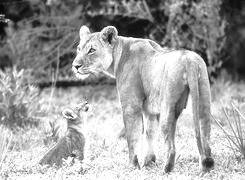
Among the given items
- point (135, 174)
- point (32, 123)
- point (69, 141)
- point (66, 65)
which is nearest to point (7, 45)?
point (66, 65)

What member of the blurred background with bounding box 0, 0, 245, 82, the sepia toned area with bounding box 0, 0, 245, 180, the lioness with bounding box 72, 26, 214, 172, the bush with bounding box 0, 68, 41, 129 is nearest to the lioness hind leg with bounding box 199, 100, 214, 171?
the lioness with bounding box 72, 26, 214, 172

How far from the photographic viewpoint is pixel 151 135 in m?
7.49

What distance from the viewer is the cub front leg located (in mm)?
7258

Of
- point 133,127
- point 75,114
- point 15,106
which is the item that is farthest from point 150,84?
point 15,106

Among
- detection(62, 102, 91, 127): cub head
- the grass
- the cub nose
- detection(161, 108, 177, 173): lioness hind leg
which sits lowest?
the grass

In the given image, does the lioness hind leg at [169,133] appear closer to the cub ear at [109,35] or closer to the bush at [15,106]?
the cub ear at [109,35]

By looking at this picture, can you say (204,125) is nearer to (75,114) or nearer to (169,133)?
(169,133)

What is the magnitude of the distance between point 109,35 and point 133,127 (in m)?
1.18

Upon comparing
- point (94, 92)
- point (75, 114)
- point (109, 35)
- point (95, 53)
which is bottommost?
point (94, 92)

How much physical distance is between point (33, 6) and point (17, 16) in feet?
2.95

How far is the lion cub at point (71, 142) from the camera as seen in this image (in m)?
7.55

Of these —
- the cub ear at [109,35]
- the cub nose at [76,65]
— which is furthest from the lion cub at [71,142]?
the cub ear at [109,35]

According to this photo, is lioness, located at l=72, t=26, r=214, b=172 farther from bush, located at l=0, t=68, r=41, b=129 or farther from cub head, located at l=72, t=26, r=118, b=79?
bush, located at l=0, t=68, r=41, b=129

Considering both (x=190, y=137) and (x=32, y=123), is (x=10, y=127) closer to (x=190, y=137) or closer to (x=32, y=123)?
(x=32, y=123)
